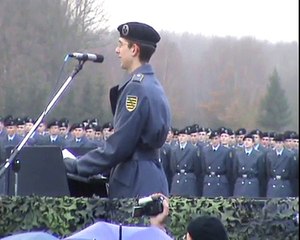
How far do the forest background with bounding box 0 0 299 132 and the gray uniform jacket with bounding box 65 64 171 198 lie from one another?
7.94 meters

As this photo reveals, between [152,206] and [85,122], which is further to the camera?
[85,122]

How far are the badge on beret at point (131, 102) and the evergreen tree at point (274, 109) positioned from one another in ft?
46.2

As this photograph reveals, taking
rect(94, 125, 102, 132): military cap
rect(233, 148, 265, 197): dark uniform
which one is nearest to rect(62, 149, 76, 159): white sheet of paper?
rect(233, 148, 265, 197): dark uniform

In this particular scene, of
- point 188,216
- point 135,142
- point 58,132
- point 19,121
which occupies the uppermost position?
point 135,142

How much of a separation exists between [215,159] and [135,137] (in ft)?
36.6

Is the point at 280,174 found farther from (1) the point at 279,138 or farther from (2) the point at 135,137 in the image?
(2) the point at 135,137

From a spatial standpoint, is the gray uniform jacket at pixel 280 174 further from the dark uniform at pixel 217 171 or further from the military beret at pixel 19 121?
the military beret at pixel 19 121

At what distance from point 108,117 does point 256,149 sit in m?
3.65

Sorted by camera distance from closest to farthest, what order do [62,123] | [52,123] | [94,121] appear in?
[52,123], [62,123], [94,121]

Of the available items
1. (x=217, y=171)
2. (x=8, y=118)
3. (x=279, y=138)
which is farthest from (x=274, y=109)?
(x=8, y=118)

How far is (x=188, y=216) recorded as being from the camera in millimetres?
5020

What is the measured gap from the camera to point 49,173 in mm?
4699

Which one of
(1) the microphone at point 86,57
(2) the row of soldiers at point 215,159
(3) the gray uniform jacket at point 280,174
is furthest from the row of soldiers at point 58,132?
(1) the microphone at point 86,57

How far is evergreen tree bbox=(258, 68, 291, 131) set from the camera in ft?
64.1
